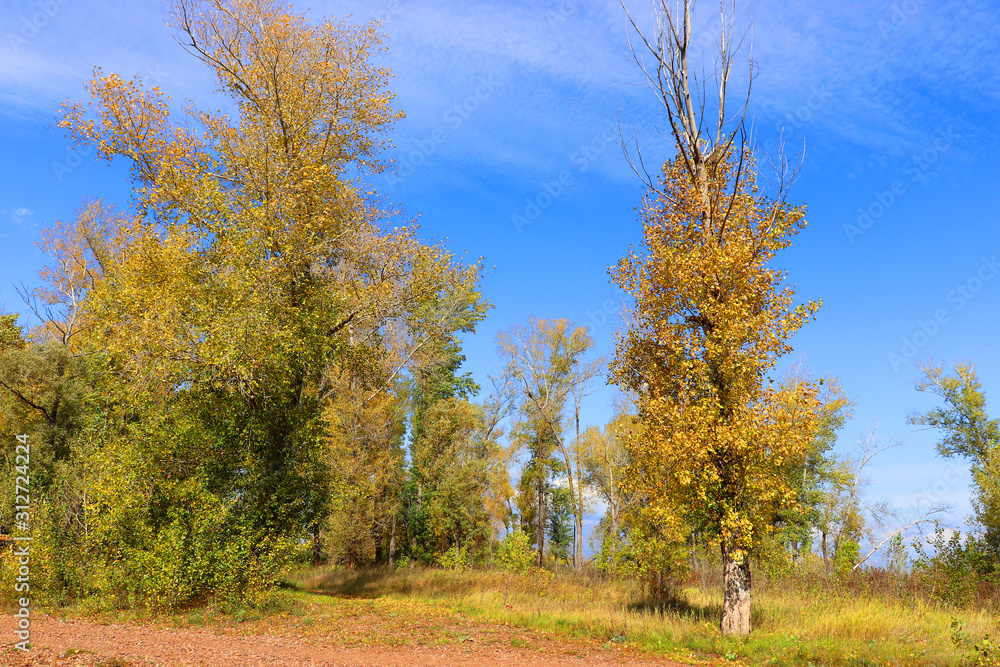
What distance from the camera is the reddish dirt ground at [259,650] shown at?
836 cm

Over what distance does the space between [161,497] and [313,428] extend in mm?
3739

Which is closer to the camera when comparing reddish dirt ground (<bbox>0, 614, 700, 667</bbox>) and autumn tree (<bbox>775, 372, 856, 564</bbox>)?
reddish dirt ground (<bbox>0, 614, 700, 667</bbox>)

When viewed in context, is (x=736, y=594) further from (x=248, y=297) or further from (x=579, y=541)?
(x=579, y=541)

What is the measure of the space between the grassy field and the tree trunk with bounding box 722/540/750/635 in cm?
32

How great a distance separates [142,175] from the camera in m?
15.9

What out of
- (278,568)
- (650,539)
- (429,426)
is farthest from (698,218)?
(429,426)

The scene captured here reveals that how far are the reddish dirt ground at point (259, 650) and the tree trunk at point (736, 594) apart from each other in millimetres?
2532

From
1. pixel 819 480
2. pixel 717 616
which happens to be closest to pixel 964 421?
pixel 819 480

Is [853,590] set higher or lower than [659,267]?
lower

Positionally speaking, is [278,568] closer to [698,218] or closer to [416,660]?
[416,660]

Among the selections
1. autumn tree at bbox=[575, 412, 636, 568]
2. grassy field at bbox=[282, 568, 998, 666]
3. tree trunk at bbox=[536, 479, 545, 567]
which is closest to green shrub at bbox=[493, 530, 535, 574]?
tree trunk at bbox=[536, 479, 545, 567]

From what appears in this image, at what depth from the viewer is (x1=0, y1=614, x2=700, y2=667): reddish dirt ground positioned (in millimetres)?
8359

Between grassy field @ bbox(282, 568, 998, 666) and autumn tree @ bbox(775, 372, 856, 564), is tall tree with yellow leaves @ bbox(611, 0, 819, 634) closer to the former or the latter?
grassy field @ bbox(282, 568, 998, 666)

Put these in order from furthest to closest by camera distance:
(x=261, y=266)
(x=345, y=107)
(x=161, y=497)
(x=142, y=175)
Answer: (x=345, y=107)
(x=142, y=175)
(x=261, y=266)
(x=161, y=497)
